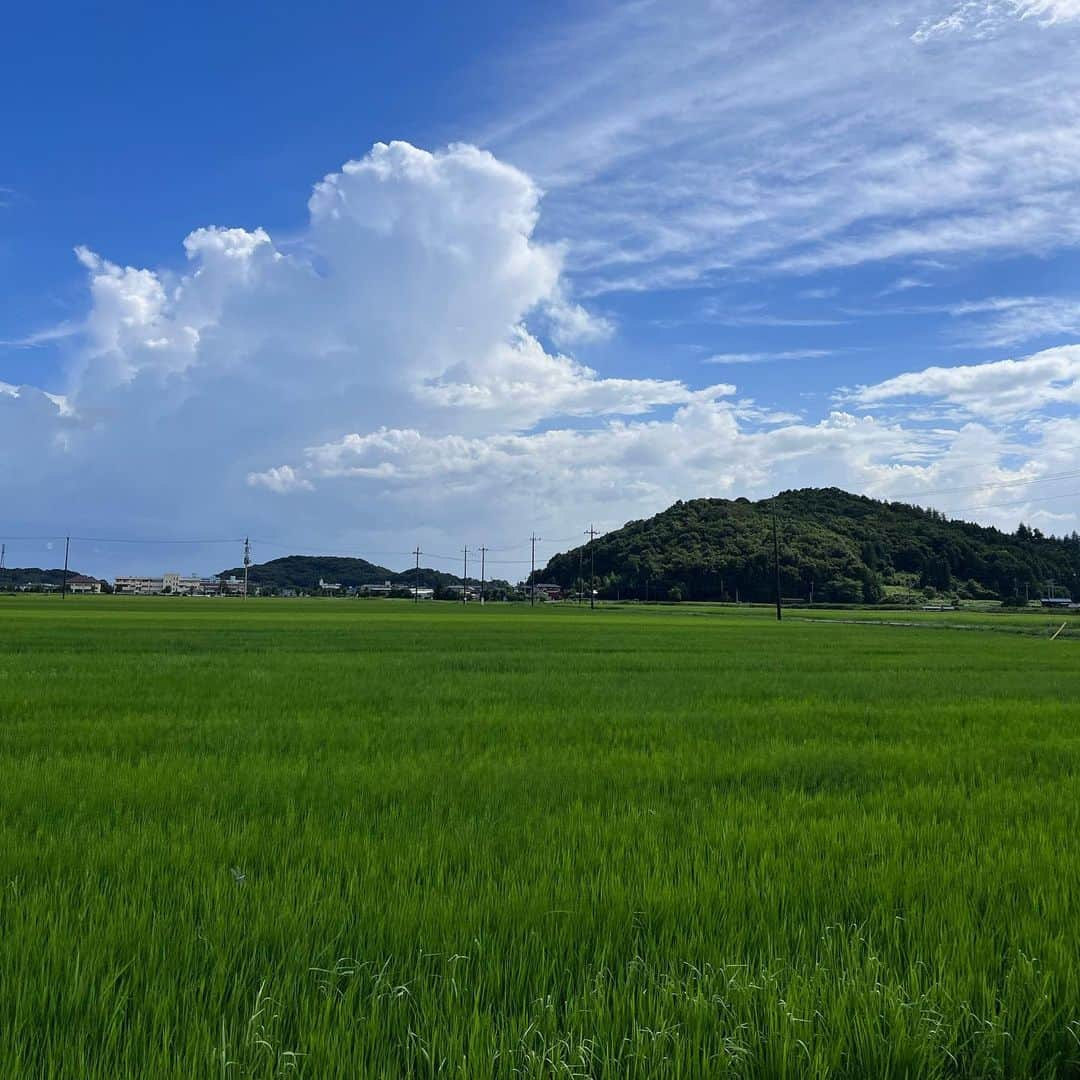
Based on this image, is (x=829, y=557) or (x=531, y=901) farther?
(x=829, y=557)

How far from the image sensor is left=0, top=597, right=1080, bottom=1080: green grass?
8.76ft

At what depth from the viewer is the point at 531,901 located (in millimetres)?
3812

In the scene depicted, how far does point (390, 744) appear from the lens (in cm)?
862

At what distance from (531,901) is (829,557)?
123m

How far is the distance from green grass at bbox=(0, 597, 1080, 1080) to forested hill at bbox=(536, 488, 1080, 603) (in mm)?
111509

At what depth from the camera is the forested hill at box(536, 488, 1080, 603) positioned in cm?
11794

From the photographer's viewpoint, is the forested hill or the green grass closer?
the green grass

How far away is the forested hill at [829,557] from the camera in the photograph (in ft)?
387

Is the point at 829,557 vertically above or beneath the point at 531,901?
above

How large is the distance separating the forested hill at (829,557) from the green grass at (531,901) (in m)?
112

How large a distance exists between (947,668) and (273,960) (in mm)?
21772

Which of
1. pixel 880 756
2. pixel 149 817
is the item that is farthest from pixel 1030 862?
pixel 149 817

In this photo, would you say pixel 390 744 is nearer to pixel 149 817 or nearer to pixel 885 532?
pixel 149 817

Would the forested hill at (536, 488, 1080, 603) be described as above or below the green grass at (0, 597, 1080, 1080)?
above
